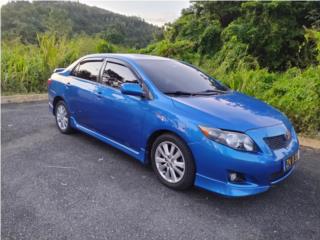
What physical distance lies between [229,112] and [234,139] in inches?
17.6

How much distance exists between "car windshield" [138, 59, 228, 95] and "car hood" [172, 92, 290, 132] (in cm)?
25

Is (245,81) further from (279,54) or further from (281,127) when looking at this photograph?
(279,54)

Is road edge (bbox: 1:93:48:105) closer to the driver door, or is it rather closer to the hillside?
the driver door

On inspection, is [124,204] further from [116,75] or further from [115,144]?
[116,75]

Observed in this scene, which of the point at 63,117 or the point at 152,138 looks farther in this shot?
the point at 63,117

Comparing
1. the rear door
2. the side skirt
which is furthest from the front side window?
the side skirt

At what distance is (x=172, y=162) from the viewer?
11.6 feet

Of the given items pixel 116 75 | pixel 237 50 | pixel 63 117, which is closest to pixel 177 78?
pixel 116 75

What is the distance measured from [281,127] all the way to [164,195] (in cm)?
151

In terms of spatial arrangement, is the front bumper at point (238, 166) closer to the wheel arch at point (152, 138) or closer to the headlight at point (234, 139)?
the headlight at point (234, 139)

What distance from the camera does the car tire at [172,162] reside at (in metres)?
3.36

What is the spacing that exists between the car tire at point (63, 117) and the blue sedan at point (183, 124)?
36 centimetres


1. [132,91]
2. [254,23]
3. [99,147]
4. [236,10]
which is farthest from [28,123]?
[236,10]

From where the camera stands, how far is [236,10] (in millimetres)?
16172
